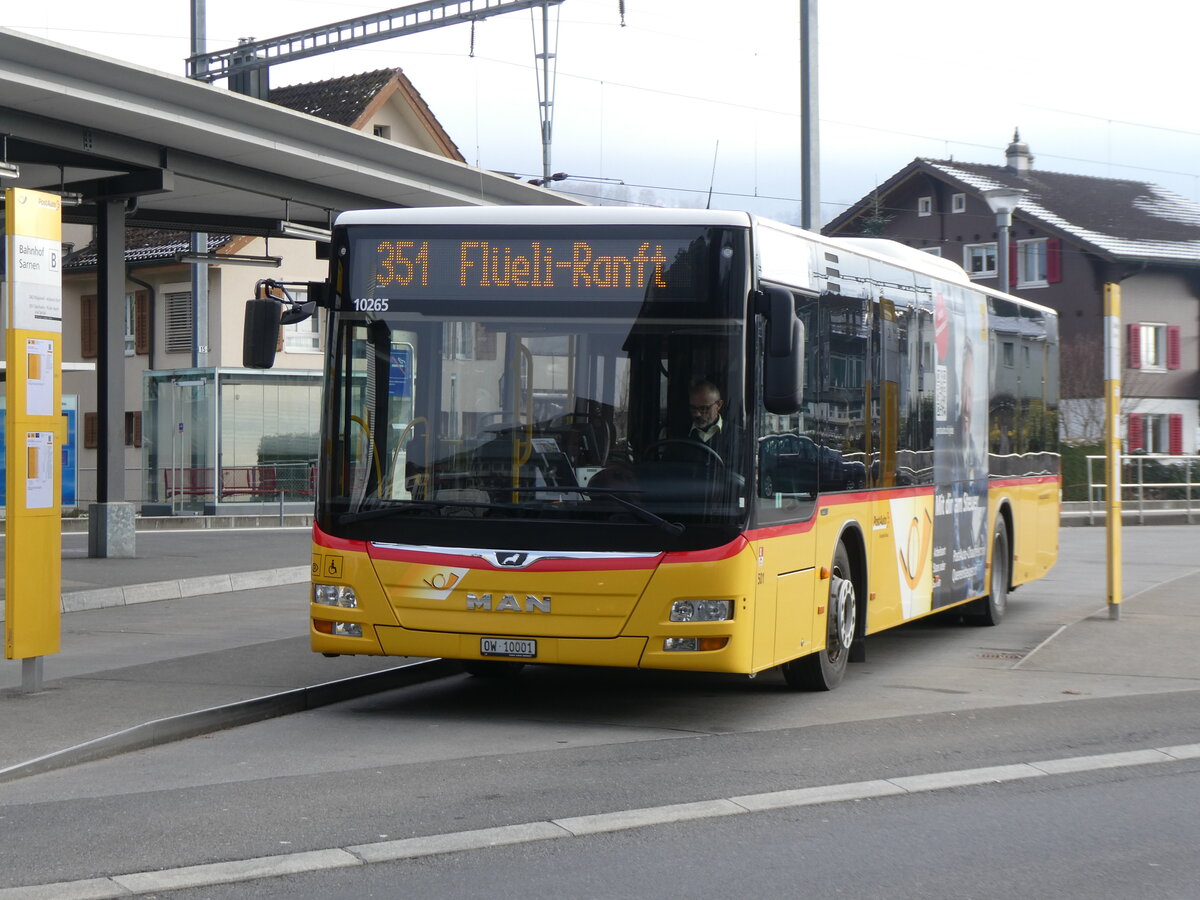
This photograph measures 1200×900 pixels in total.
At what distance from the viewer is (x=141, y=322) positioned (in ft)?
162

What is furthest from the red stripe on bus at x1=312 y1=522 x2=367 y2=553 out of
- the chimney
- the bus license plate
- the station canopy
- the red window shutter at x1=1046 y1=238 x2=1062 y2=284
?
the chimney

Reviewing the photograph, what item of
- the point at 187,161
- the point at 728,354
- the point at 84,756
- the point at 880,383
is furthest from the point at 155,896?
the point at 187,161

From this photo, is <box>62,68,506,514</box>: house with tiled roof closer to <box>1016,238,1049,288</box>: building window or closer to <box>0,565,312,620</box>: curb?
Answer: <box>0,565,312,620</box>: curb

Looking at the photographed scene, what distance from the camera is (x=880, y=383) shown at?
11.7m

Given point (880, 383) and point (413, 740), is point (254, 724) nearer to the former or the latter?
point (413, 740)

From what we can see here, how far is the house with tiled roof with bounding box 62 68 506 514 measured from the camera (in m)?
36.4

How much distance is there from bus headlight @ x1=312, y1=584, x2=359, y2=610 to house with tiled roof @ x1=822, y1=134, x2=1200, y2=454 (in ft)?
142

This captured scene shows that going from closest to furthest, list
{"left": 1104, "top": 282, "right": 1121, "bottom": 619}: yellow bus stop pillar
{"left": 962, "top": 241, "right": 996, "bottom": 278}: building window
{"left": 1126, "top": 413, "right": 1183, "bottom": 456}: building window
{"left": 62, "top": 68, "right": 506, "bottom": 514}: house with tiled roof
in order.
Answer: {"left": 1104, "top": 282, "right": 1121, "bottom": 619}: yellow bus stop pillar < {"left": 62, "top": 68, "right": 506, "bottom": 514}: house with tiled roof < {"left": 1126, "top": 413, "right": 1183, "bottom": 456}: building window < {"left": 962, "top": 241, "right": 996, "bottom": 278}: building window

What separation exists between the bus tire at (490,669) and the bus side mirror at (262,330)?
9.74 feet

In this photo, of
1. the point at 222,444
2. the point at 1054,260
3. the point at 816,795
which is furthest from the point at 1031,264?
the point at 816,795

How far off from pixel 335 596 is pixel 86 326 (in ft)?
141

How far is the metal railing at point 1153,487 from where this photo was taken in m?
34.8

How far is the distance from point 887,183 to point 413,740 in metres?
55.8

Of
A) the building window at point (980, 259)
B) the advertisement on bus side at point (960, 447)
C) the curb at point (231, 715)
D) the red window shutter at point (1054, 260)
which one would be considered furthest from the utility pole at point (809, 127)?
the building window at point (980, 259)
